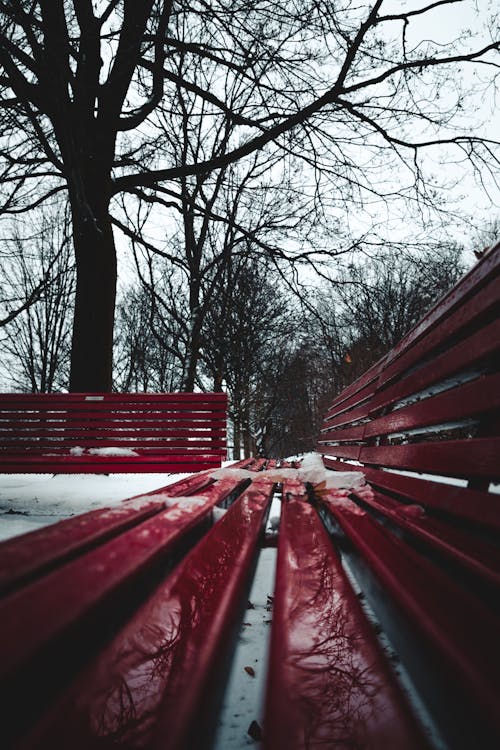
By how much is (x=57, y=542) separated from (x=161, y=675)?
414 millimetres

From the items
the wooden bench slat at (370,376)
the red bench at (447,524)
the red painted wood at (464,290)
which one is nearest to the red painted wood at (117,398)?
the wooden bench slat at (370,376)

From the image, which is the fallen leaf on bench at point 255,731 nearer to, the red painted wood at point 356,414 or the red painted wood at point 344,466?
the red painted wood at point 344,466

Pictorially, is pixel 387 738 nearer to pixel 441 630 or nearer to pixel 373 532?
pixel 441 630

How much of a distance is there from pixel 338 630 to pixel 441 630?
167 millimetres

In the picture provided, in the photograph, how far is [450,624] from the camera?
59 centimetres

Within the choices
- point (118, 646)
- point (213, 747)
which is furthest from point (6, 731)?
point (213, 747)

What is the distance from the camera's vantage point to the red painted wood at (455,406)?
101 centimetres

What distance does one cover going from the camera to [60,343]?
46.9 feet

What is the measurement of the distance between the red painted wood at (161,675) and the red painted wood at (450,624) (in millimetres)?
292

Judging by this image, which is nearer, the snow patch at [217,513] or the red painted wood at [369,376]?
the snow patch at [217,513]

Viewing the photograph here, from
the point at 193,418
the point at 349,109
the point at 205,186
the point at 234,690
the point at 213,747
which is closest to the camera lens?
the point at 213,747

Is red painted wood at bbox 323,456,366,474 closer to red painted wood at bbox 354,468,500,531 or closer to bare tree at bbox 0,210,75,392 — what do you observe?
red painted wood at bbox 354,468,500,531

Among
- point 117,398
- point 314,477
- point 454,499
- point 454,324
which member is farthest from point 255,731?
point 117,398

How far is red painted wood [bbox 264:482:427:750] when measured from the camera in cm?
44
